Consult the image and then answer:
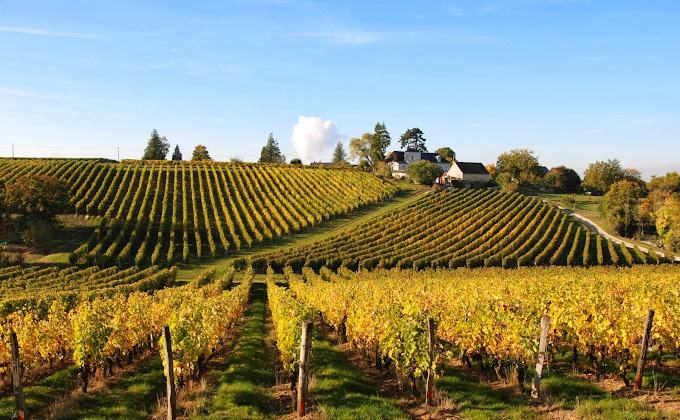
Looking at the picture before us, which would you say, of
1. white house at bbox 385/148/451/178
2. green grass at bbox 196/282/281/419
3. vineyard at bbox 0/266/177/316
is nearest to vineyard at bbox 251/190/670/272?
vineyard at bbox 0/266/177/316

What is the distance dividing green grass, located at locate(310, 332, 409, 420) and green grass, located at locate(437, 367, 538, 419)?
54.8 inches

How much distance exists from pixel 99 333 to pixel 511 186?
270 feet

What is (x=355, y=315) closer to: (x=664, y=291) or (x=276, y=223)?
(x=664, y=291)

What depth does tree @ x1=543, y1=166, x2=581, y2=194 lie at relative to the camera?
95.9 m

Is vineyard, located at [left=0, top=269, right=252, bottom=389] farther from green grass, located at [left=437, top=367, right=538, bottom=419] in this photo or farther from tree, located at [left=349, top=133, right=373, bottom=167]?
tree, located at [left=349, top=133, right=373, bottom=167]

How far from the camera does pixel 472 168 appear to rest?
93625 mm

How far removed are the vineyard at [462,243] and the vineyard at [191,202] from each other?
8.30 metres

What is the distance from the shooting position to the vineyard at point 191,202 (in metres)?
46.2

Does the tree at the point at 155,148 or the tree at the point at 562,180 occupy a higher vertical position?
the tree at the point at 155,148

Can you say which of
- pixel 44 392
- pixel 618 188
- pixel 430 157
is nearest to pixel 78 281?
pixel 44 392

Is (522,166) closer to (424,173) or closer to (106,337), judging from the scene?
(424,173)

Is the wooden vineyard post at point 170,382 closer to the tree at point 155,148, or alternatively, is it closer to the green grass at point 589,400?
the green grass at point 589,400

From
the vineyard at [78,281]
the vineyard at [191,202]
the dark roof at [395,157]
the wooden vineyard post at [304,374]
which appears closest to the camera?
the wooden vineyard post at [304,374]

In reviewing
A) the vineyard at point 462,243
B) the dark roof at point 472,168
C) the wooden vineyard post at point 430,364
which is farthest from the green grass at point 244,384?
the dark roof at point 472,168
